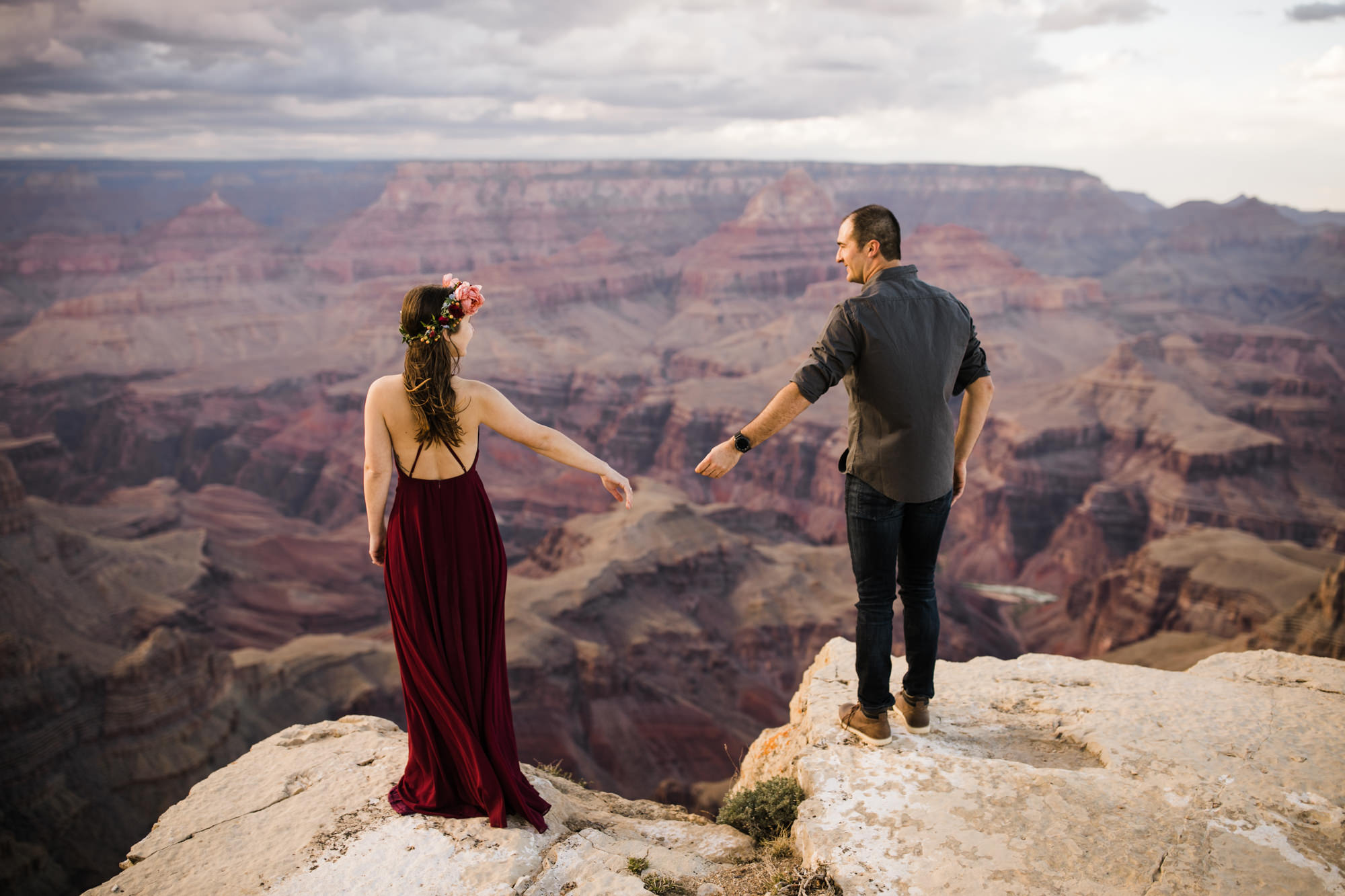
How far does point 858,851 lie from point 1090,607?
3330cm

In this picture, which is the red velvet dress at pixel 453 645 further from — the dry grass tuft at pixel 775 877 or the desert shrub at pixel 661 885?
the dry grass tuft at pixel 775 877

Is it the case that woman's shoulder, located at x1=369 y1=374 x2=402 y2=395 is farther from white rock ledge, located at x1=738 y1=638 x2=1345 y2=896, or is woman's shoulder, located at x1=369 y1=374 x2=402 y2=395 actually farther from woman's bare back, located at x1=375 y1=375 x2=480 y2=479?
white rock ledge, located at x1=738 y1=638 x2=1345 y2=896

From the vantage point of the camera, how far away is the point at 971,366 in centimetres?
453

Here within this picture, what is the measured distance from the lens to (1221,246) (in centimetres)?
10325

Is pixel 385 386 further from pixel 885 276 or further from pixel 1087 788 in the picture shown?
pixel 1087 788

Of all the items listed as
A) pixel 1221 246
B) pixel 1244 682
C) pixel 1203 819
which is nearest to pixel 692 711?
pixel 1244 682

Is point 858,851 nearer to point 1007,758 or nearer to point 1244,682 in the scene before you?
point 1007,758

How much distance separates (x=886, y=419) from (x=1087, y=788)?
1983 mm

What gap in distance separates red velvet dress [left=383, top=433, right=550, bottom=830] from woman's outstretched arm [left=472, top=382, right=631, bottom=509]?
270 millimetres

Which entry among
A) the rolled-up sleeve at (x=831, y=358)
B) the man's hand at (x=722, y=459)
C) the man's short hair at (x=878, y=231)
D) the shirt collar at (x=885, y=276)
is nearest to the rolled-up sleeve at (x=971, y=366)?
the shirt collar at (x=885, y=276)

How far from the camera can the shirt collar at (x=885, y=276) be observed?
4.16 meters

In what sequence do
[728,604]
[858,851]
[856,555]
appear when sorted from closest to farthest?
[858,851] < [856,555] < [728,604]

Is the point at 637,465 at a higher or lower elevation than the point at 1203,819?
lower

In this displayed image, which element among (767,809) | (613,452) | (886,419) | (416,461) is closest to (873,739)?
(767,809)
